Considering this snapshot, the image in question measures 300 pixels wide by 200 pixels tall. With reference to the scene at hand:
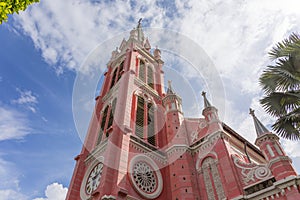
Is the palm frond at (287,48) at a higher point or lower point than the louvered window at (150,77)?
lower

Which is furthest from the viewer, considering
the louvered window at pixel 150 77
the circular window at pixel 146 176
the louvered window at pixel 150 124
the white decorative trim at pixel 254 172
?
the louvered window at pixel 150 77

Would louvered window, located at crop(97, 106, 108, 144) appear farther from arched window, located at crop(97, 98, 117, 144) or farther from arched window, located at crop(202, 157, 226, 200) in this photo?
arched window, located at crop(202, 157, 226, 200)

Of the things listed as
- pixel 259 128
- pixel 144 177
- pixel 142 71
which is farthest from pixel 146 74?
pixel 259 128

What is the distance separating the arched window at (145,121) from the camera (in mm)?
17266

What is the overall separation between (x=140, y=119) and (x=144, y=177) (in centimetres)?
566

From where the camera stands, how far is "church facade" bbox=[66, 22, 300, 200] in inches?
444

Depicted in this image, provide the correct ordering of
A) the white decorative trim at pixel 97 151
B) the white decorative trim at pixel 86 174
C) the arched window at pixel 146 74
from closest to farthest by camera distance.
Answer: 1. the white decorative trim at pixel 86 174
2. the white decorative trim at pixel 97 151
3. the arched window at pixel 146 74

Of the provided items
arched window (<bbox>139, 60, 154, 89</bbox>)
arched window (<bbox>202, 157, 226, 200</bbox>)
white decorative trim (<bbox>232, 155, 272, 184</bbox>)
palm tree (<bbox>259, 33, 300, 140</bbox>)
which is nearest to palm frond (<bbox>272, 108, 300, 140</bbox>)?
palm tree (<bbox>259, 33, 300, 140</bbox>)

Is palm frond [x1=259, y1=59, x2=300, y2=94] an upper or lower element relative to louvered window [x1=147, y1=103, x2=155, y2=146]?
lower

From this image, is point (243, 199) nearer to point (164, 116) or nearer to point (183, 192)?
point (183, 192)

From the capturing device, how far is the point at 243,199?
10.9m

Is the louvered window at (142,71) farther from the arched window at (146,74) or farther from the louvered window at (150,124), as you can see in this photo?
the louvered window at (150,124)

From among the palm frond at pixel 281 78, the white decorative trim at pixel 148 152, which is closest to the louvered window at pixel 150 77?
the white decorative trim at pixel 148 152

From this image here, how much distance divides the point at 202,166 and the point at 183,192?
2.36 metres
